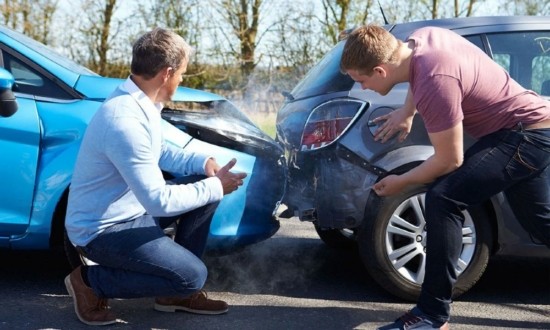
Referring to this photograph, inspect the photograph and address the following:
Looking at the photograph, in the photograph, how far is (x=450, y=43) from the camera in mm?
2855

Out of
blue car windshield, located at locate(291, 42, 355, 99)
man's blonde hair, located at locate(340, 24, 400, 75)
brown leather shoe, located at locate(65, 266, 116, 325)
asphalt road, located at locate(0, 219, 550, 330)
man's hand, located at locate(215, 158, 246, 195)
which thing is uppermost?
man's blonde hair, located at locate(340, 24, 400, 75)

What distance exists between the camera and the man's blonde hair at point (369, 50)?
2.79 metres

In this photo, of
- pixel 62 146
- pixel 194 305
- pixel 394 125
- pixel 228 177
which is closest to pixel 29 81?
pixel 62 146

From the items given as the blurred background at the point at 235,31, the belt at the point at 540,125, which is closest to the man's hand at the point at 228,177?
the belt at the point at 540,125

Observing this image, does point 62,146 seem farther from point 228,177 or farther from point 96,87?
point 228,177

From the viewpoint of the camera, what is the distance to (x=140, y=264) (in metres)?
2.95

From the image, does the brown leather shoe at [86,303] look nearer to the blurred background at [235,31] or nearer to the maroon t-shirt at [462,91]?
the maroon t-shirt at [462,91]

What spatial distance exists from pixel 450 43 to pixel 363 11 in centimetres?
1265

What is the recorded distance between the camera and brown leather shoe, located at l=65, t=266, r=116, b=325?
3.14 metres

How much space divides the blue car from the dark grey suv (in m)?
0.25

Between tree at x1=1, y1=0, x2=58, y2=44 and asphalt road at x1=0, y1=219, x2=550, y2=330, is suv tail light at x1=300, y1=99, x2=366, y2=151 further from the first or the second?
tree at x1=1, y1=0, x2=58, y2=44

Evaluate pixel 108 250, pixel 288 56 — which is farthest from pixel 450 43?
pixel 288 56

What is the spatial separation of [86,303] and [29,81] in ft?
3.81

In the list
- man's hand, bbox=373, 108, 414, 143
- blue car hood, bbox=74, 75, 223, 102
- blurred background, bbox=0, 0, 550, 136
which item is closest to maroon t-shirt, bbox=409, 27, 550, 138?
man's hand, bbox=373, 108, 414, 143
